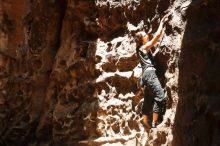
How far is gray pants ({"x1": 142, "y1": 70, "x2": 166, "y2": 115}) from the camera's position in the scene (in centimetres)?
558

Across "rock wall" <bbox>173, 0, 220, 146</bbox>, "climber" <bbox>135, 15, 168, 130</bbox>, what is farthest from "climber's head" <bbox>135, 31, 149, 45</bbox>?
"rock wall" <bbox>173, 0, 220, 146</bbox>

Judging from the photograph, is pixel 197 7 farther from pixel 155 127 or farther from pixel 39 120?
pixel 39 120

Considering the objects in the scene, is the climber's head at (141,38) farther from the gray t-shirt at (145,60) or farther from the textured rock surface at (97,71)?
the textured rock surface at (97,71)

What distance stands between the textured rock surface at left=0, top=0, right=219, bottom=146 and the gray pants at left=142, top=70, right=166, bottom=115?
0.11 metres

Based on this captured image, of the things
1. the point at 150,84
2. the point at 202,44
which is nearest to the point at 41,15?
the point at 150,84

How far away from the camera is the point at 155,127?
5629 mm

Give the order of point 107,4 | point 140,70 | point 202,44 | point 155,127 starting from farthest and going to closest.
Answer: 1. point 107,4
2. point 140,70
3. point 155,127
4. point 202,44

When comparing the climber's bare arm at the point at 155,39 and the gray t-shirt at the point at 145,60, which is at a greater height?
the climber's bare arm at the point at 155,39

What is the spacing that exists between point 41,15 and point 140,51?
7.93 feet

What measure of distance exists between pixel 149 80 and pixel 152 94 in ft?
0.59

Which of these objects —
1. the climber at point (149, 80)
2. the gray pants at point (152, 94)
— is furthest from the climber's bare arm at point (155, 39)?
the gray pants at point (152, 94)

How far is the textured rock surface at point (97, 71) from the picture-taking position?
16.9 feet

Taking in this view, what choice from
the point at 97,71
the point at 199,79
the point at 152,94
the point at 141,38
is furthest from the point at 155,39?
the point at 97,71

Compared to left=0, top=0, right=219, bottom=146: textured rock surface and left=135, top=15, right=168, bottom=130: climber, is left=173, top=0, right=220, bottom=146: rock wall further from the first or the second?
left=135, top=15, right=168, bottom=130: climber
